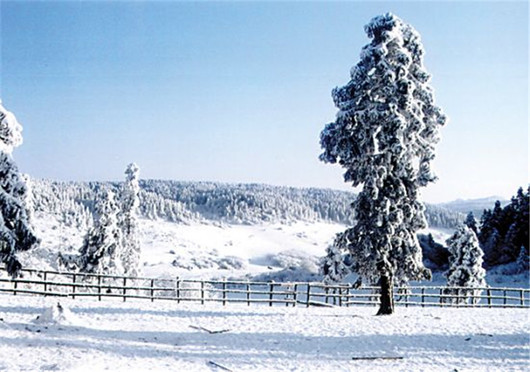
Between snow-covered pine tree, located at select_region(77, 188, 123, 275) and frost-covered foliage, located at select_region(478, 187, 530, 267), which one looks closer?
snow-covered pine tree, located at select_region(77, 188, 123, 275)

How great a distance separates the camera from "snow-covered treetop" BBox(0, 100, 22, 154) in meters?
17.2

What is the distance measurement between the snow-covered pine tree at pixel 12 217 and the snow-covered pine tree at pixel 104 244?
19946 mm

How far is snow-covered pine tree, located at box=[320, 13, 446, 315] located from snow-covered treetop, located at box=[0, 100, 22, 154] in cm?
1429

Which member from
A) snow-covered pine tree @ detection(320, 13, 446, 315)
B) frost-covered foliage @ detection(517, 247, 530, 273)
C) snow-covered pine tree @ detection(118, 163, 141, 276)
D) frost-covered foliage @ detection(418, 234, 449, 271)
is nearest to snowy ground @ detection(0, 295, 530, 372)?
snow-covered pine tree @ detection(320, 13, 446, 315)

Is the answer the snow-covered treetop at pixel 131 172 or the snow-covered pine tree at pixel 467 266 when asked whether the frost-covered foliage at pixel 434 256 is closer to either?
the snow-covered pine tree at pixel 467 266

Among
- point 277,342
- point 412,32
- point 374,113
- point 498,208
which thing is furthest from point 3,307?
point 498,208

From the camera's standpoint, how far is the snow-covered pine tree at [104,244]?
3656cm

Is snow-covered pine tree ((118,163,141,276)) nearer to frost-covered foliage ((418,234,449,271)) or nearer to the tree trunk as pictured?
the tree trunk

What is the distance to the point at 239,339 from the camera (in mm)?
19297

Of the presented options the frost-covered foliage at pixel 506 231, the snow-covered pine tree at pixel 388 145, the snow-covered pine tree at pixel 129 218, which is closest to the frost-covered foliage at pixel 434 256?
the frost-covered foliage at pixel 506 231

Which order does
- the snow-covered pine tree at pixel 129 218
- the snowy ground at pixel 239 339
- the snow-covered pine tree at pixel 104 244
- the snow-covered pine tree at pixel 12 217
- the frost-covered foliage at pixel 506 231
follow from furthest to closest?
the frost-covered foliage at pixel 506 231 → the snow-covered pine tree at pixel 129 218 → the snow-covered pine tree at pixel 104 244 → the snowy ground at pixel 239 339 → the snow-covered pine tree at pixel 12 217

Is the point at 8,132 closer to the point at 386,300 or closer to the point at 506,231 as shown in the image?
the point at 386,300

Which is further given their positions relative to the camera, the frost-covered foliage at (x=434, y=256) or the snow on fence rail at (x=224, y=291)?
the frost-covered foliage at (x=434, y=256)

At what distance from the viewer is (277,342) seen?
62.4ft
